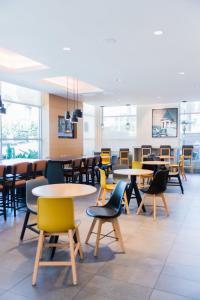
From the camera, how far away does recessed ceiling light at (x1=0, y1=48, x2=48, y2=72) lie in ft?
18.6

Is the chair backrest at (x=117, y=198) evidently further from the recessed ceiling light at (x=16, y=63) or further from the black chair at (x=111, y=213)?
the recessed ceiling light at (x=16, y=63)

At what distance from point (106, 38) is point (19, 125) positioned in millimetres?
4753

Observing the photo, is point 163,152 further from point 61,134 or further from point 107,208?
point 107,208

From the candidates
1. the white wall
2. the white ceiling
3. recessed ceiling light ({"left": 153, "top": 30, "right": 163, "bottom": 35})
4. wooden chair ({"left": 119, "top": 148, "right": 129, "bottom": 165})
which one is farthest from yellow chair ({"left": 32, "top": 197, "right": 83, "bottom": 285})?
the white wall

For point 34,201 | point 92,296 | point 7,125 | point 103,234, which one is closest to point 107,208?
point 103,234

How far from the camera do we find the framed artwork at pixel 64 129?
924cm

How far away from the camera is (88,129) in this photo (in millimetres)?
12422

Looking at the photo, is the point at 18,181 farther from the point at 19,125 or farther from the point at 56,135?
the point at 56,135

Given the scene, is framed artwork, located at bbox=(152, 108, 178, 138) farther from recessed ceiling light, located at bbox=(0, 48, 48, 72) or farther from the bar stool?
the bar stool

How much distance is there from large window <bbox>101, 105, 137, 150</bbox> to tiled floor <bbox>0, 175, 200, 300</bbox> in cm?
828

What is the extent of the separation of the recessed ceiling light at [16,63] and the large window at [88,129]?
6.01 meters

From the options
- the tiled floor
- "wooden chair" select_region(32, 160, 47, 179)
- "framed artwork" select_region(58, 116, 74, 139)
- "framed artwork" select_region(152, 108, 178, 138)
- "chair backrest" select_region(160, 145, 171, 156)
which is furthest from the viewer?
"framed artwork" select_region(152, 108, 178, 138)

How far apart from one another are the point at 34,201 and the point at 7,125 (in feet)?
14.5

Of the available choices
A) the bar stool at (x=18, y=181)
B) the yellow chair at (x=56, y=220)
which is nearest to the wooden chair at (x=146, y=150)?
the bar stool at (x=18, y=181)
